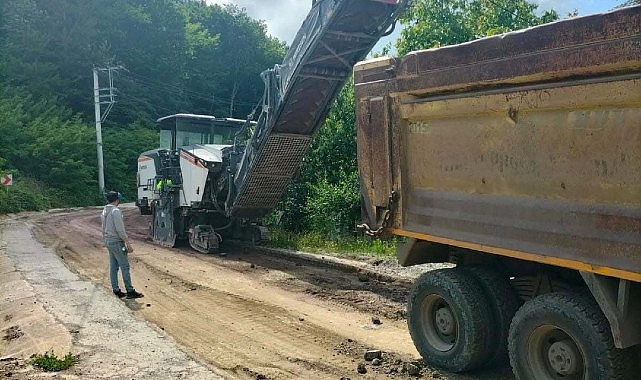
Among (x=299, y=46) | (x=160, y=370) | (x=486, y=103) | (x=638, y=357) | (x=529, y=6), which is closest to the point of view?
(x=638, y=357)

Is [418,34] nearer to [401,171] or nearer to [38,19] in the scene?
[401,171]

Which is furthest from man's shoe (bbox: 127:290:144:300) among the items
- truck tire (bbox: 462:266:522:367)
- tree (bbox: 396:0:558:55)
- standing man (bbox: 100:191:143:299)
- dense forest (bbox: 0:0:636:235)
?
tree (bbox: 396:0:558:55)

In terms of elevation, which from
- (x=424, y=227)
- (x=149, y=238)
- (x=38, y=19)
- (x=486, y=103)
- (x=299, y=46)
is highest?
(x=38, y=19)

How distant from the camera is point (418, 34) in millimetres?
19375

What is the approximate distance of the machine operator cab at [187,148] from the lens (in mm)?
13891

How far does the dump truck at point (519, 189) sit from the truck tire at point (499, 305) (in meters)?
0.01

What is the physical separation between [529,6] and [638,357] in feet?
63.1

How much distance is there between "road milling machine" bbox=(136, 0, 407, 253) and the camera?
9.80 m

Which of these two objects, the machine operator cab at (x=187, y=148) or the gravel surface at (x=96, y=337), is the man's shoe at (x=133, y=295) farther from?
the machine operator cab at (x=187, y=148)

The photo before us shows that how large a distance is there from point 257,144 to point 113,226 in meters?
3.88

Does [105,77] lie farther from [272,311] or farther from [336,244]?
[272,311]

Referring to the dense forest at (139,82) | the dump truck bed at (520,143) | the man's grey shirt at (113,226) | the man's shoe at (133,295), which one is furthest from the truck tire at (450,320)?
the dense forest at (139,82)

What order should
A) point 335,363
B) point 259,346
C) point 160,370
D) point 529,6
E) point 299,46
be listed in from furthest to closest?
1. point 529,6
2. point 299,46
3. point 259,346
4. point 335,363
5. point 160,370

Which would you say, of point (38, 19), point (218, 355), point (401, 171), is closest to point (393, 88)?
point (401, 171)
